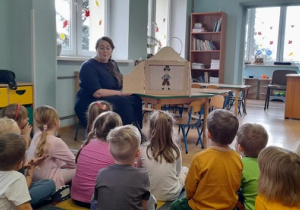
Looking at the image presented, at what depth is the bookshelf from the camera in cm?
715

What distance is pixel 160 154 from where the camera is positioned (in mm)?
1870

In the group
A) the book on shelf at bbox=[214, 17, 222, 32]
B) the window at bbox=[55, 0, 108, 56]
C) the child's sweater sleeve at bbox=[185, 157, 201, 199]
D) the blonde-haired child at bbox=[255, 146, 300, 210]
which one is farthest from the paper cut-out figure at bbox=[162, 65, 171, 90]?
the book on shelf at bbox=[214, 17, 222, 32]

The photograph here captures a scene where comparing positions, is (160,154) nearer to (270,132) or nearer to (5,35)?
(5,35)

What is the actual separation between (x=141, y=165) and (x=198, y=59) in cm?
610

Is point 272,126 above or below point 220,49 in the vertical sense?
below

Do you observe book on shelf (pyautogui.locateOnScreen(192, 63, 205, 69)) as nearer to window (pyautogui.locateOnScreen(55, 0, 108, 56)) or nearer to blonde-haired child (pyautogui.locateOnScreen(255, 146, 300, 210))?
window (pyautogui.locateOnScreen(55, 0, 108, 56))

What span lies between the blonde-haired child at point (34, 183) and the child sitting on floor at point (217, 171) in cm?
88

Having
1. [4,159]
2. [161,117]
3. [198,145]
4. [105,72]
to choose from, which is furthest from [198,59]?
[4,159]

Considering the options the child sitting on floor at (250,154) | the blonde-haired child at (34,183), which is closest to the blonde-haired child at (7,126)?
the blonde-haired child at (34,183)

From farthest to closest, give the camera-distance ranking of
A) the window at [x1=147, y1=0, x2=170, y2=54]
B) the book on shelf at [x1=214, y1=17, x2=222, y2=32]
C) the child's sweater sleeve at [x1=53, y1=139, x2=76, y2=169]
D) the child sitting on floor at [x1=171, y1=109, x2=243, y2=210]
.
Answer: the book on shelf at [x1=214, y1=17, x2=222, y2=32] → the window at [x1=147, y1=0, x2=170, y2=54] → the child's sweater sleeve at [x1=53, y1=139, x2=76, y2=169] → the child sitting on floor at [x1=171, y1=109, x2=243, y2=210]

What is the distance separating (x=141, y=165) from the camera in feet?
6.15

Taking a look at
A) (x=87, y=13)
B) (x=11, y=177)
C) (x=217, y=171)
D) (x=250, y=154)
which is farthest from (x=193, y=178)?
(x=87, y=13)

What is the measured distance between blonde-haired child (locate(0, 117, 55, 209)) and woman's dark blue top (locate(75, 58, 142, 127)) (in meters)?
1.20

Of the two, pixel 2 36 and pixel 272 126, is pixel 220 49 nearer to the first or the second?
pixel 272 126
